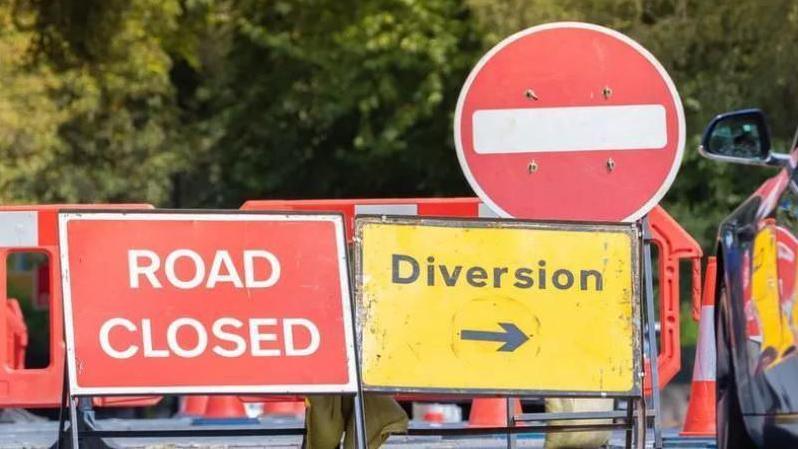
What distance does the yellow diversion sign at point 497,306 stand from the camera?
6410mm

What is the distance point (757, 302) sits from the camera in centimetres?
581

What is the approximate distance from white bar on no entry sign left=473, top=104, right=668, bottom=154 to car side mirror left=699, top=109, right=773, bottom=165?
376 mm

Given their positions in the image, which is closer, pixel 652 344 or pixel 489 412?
pixel 652 344

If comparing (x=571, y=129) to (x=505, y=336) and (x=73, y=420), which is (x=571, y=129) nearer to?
(x=505, y=336)

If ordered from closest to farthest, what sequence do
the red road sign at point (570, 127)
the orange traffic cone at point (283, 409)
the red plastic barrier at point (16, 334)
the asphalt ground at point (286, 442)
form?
1. the red road sign at point (570, 127)
2. the asphalt ground at point (286, 442)
3. the red plastic barrier at point (16, 334)
4. the orange traffic cone at point (283, 409)

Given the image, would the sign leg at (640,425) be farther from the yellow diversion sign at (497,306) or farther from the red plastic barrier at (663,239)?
the red plastic barrier at (663,239)

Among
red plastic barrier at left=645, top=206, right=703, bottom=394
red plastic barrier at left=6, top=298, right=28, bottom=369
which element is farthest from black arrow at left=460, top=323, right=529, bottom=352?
red plastic barrier at left=6, top=298, right=28, bottom=369

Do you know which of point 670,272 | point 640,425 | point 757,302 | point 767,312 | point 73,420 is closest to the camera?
point 767,312

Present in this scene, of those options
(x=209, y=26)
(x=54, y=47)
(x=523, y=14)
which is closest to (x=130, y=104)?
(x=209, y=26)

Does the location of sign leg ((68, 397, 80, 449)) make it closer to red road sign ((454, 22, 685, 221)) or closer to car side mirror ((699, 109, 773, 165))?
red road sign ((454, 22, 685, 221))

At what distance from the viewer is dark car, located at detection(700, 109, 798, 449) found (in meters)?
5.53

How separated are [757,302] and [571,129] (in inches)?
52.6

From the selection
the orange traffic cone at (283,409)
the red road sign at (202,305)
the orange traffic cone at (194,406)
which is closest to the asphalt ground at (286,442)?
the red road sign at (202,305)

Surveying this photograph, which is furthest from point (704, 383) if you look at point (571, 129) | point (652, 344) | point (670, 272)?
point (571, 129)
